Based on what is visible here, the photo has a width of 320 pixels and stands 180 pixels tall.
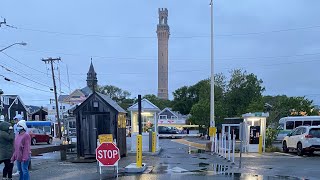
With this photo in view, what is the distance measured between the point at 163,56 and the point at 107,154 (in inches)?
4937

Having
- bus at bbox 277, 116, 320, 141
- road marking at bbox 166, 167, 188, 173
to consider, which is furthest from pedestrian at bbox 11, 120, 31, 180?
bus at bbox 277, 116, 320, 141

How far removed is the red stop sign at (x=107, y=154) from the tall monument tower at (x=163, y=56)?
411 feet

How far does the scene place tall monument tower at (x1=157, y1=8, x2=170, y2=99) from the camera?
13838 cm

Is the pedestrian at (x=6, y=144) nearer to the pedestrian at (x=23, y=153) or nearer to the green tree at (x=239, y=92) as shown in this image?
the pedestrian at (x=23, y=153)

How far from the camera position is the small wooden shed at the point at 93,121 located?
20.2 m

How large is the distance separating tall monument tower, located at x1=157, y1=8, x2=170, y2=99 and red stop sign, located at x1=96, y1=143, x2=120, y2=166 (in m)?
125

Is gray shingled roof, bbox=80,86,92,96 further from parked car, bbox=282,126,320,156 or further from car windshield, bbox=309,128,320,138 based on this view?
car windshield, bbox=309,128,320,138

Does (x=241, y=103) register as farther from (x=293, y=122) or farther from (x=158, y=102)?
(x=158, y=102)

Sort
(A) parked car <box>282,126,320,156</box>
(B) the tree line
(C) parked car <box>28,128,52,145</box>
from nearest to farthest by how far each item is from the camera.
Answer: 1. (A) parked car <box>282,126,320,156</box>
2. (C) parked car <box>28,128,52,145</box>
3. (B) the tree line

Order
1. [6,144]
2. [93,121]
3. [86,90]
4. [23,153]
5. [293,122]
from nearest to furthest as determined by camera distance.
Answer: [23,153] < [6,144] < [93,121] < [293,122] < [86,90]

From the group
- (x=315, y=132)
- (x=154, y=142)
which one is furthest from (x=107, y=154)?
(x=315, y=132)

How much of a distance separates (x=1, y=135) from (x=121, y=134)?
980 centimetres

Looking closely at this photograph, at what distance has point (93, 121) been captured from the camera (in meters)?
20.2

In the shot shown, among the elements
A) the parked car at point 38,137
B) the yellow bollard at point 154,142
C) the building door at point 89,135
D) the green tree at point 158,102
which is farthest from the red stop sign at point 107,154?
the green tree at point 158,102
